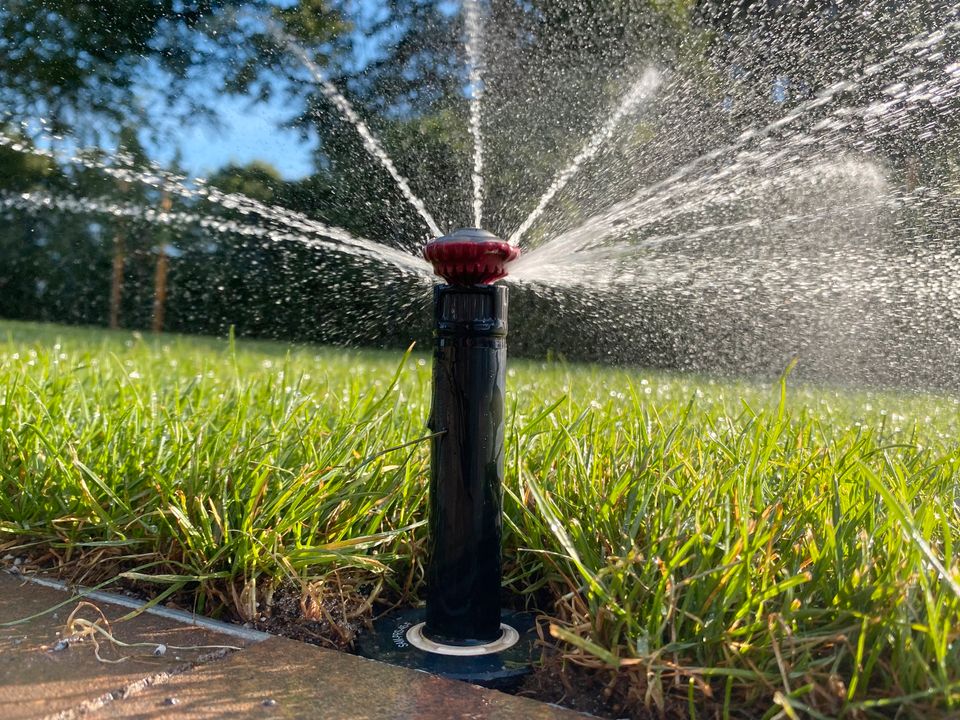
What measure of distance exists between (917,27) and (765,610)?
18.9ft

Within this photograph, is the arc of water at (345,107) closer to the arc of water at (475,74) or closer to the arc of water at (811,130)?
the arc of water at (475,74)

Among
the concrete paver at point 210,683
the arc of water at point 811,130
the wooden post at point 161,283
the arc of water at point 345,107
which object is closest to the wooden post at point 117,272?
the wooden post at point 161,283

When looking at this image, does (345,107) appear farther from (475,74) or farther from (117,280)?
(117,280)

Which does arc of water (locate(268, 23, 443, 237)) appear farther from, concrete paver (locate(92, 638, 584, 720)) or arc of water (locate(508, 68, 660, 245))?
concrete paver (locate(92, 638, 584, 720))

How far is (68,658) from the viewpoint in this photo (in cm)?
128

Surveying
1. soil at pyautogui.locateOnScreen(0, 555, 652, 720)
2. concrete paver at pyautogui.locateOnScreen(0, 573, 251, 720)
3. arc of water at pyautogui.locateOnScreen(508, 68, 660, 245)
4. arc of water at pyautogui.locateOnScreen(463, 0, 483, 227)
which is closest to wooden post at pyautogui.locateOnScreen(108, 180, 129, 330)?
arc of water at pyautogui.locateOnScreen(463, 0, 483, 227)

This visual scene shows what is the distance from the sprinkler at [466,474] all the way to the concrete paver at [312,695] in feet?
0.38

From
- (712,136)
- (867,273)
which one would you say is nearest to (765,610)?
(712,136)

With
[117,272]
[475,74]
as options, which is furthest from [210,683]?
[117,272]

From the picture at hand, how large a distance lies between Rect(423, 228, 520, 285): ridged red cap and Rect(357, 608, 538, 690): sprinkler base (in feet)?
2.04

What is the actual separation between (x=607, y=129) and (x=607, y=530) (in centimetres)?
504

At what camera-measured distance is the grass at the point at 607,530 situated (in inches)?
45.8

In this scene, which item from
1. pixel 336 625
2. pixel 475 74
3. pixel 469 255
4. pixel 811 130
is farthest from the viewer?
pixel 475 74

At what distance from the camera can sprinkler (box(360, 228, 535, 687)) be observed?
1.40 metres
